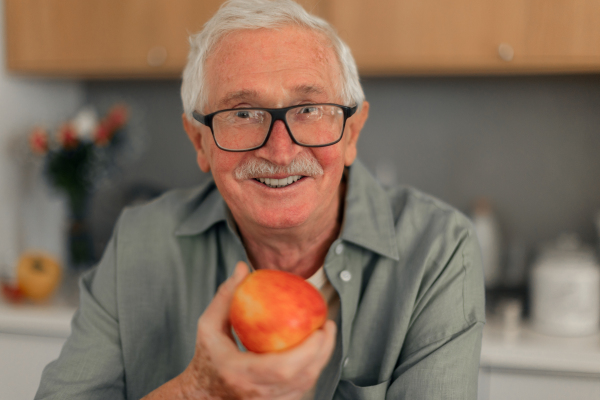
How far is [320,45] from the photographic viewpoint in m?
0.89

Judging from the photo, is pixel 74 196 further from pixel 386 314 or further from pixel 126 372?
pixel 386 314

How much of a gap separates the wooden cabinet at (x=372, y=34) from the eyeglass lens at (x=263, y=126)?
57 cm

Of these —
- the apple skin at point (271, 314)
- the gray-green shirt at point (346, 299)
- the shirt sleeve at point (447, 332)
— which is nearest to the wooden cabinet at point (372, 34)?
the gray-green shirt at point (346, 299)

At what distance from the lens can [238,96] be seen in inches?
33.4

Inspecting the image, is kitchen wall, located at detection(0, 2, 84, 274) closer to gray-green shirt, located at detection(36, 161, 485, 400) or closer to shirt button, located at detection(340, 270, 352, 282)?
gray-green shirt, located at detection(36, 161, 485, 400)

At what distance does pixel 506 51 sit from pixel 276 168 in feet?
3.35

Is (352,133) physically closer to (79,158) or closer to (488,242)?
(488,242)

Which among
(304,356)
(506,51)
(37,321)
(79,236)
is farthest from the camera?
(79,236)

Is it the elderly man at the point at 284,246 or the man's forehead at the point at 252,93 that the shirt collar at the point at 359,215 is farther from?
the man's forehead at the point at 252,93

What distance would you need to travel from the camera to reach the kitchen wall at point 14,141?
1.81 m

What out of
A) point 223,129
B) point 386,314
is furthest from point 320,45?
point 386,314

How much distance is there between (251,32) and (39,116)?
1444 mm

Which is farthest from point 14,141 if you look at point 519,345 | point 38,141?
point 519,345

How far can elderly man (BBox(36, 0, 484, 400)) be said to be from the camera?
847 mm
